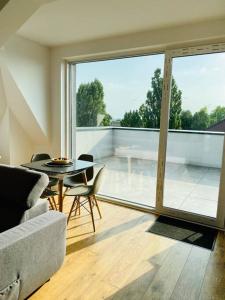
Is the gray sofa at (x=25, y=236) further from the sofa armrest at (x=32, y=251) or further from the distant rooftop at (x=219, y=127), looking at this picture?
the distant rooftop at (x=219, y=127)

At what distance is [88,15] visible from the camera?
9.02 ft

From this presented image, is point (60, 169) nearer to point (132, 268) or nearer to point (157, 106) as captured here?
point (132, 268)

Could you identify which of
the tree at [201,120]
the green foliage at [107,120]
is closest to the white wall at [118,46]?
the green foliage at [107,120]

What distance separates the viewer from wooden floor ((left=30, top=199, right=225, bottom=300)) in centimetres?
191

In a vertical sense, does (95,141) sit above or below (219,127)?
below

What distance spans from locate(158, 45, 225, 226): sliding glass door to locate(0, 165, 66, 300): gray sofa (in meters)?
1.95

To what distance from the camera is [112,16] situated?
2756 mm

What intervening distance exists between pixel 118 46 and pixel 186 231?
2.71 m

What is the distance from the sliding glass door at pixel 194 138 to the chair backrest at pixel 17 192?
1.97 meters

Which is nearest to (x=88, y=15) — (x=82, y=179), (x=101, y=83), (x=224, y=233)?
(x=101, y=83)

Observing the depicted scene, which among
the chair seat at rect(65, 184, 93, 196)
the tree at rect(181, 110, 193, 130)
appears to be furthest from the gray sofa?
the tree at rect(181, 110, 193, 130)

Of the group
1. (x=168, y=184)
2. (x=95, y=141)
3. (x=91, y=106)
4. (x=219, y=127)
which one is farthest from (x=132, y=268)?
(x=91, y=106)

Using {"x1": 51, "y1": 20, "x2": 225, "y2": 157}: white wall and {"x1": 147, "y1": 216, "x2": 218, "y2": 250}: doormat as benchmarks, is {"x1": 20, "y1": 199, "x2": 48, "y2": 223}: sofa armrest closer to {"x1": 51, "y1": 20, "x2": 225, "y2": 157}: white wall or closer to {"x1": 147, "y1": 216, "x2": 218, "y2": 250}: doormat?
{"x1": 147, "y1": 216, "x2": 218, "y2": 250}: doormat

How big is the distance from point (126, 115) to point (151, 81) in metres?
0.63
